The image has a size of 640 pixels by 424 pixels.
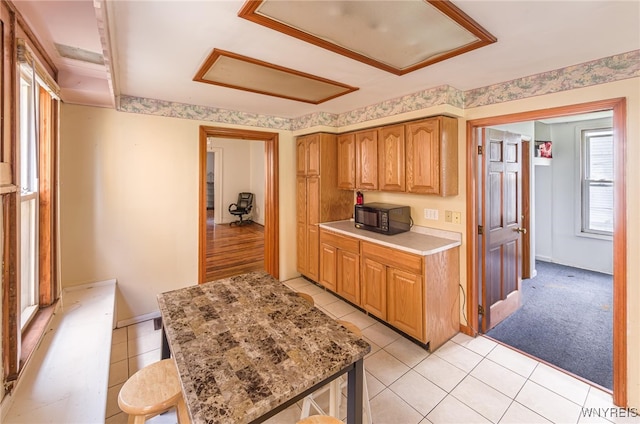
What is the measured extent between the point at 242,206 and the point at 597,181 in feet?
24.4

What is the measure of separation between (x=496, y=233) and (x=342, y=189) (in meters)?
1.84

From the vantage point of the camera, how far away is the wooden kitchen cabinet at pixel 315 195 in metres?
3.64

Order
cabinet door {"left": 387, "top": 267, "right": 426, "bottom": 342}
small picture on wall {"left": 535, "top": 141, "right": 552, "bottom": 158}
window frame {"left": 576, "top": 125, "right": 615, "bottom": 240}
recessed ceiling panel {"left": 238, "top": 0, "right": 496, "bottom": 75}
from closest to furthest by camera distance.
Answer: recessed ceiling panel {"left": 238, "top": 0, "right": 496, "bottom": 75}, cabinet door {"left": 387, "top": 267, "right": 426, "bottom": 342}, window frame {"left": 576, "top": 125, "right": 615, "bottom": 240}, small picture on wall {"left": 535, "top": 141, "right": 552, "bottom": 158}

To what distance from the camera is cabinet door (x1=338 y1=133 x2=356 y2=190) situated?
348 cm

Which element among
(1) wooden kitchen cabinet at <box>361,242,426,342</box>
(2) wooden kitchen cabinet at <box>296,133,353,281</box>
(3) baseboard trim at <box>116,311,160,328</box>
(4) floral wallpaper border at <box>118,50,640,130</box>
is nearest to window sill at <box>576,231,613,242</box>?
(4) floral wallpaper border at <box>118,50,640,130</box>

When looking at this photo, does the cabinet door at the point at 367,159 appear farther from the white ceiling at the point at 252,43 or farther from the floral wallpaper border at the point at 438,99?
the white ceiling at the point at 252,43

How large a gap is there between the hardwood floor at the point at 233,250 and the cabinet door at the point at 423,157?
9.59ft

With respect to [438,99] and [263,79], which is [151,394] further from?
[438,99]

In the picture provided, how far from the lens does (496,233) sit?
2.83 m

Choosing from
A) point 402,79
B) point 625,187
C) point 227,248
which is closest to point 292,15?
point 402,79

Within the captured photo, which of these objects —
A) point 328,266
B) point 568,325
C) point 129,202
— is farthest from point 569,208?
point 129,202

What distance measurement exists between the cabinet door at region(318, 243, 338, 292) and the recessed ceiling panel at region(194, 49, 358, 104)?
5.68 ft

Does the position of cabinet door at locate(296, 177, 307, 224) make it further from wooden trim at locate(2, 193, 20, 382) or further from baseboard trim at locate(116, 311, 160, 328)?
wooden trim at locate(2, 193, 20, 382)

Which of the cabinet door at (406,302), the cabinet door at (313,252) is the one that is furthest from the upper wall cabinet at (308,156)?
the cabinet door at (406,302)
